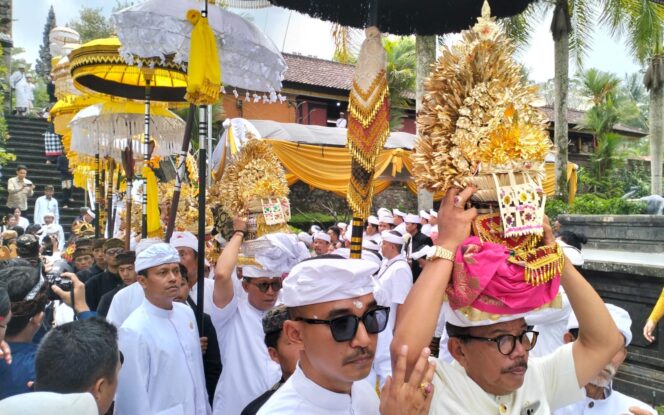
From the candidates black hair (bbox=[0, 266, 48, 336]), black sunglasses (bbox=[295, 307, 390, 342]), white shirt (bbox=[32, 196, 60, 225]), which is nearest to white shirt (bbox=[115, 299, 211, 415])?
black hair (bbox=[0, 266, 48, 336])

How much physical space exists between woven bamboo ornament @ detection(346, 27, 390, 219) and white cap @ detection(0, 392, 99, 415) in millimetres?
2063

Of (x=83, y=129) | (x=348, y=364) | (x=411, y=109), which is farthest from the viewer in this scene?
(x=411, y=109)

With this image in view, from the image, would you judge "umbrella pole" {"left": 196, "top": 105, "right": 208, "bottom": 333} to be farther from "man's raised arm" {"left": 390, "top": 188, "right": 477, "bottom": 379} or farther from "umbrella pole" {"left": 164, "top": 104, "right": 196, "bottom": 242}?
"man's raised arm" {"left": 390, "top": 188, "right": 477, "bottom": 379}

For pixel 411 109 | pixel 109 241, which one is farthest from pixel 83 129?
pixel 411 109

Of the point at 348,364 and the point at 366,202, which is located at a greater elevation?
the point at 366,202

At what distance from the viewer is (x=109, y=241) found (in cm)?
654

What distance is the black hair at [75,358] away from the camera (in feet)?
7.16

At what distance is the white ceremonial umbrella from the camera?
4355mm

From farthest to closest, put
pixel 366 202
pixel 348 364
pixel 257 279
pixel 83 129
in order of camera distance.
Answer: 1. pixel 83 129
2. pixel 257 279
3. pixel 366 202
4. pixel 348 364

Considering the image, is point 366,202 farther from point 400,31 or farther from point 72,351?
point 72,351

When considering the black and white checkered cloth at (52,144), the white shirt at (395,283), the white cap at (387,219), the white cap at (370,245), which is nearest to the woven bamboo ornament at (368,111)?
the white shirt at (395,283)

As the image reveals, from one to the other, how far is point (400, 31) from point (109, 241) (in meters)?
4.16

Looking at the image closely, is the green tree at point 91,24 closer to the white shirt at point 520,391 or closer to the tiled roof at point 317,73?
the tiled roof at point 317,73

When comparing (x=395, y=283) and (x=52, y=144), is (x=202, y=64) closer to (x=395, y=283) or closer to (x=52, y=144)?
(x=395, y=283)
